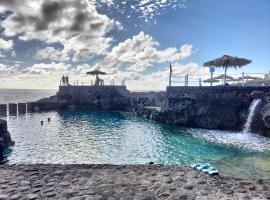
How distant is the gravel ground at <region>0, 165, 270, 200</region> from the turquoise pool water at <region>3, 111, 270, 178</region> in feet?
15.0

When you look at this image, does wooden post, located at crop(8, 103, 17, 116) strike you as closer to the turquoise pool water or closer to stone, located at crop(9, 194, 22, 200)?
the turquoise pool water

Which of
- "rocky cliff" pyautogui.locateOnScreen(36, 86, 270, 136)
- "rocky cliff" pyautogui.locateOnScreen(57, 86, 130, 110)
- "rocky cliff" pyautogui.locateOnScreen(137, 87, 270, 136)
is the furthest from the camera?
"rocky cliff" pyautogui.locateOnScreen(57, 86, 130, 110)

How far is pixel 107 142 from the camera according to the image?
24.3 metres

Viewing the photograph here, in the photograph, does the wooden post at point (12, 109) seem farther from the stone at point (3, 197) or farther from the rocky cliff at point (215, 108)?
the stone at point (3, 197)

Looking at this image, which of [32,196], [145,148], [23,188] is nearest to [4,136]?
Answer: [145,148]

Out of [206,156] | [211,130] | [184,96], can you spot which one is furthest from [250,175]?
[184,96]

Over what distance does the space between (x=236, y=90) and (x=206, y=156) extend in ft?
52.5

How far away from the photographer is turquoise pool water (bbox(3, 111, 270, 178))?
18.0 m

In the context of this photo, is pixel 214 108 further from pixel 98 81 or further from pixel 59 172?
pixel 98 81

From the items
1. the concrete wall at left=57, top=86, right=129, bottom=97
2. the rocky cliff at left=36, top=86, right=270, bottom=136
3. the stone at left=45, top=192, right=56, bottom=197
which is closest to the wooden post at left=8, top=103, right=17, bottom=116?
the concrete wall at left=57, top=86, right=129, bottom=97

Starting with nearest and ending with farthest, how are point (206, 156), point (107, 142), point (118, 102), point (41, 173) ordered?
point (41, 173) < point (206, 156) < point (107, 142) < point (118, 102)

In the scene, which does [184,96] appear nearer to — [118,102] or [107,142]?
[107,142]

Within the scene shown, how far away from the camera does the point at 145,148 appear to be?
22.0m

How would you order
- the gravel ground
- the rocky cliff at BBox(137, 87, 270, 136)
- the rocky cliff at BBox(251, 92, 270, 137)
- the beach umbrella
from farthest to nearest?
the beach umbrella, the rocky cliff at BBox(137, 87, 270, 136), the rocky cliff at BBox(251, 92, 270, 137), the gravel ground
